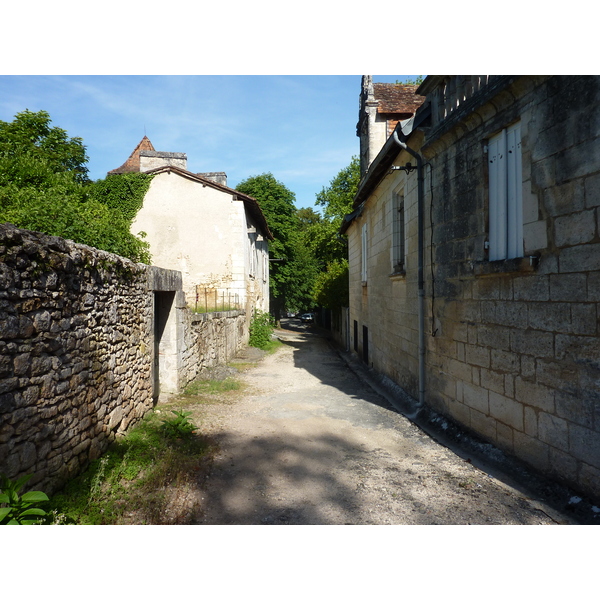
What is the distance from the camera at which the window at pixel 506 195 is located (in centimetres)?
410

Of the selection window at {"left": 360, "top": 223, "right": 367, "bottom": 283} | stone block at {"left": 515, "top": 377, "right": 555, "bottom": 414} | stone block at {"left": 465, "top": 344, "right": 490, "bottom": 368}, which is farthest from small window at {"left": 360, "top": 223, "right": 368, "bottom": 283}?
stone block at {"left": 515, "top": 377, "right": 555, "bottom": 414}

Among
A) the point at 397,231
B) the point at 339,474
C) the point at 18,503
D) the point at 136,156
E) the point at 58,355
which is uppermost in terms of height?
the point at 136,156

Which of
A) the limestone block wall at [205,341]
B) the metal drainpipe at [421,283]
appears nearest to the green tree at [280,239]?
the limestone block wall at [205,341]

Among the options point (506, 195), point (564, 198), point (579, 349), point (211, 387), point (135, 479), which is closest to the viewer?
point (579, 349)

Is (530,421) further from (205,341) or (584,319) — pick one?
(205,341)

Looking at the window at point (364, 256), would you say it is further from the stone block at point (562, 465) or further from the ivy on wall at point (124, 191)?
the stone block at point (562, 465)

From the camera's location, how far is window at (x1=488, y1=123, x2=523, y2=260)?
4102 mm

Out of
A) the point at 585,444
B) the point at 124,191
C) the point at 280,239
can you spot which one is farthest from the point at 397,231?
the point at 280,239

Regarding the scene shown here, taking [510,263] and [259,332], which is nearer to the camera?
[510,263]

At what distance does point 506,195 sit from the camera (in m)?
4.30

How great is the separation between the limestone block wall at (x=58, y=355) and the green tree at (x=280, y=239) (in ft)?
70.6

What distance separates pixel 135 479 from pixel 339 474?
6.61 ft

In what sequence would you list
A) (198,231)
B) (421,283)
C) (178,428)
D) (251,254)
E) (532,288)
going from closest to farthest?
(532,288) < (178,428) < (421,283) < (198,231) < (251,254)

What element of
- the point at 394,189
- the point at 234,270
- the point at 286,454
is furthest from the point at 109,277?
the point at 234,270
